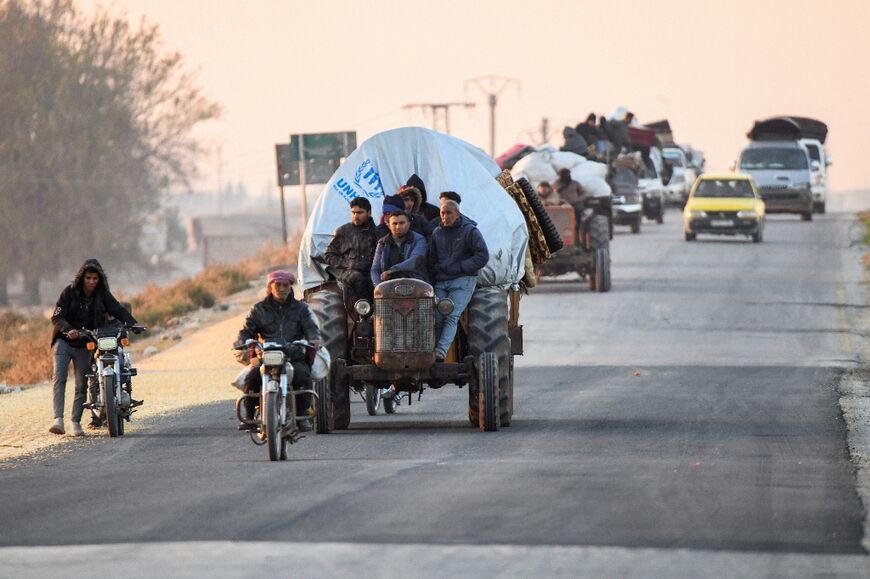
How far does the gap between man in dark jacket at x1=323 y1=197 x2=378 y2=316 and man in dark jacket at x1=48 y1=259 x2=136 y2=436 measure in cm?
223

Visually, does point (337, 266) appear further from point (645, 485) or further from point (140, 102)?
point (140, 102)

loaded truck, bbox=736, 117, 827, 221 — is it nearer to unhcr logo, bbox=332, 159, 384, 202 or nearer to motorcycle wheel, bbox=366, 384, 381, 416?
motorcycle wheel, bbox=366, 384, 381, 416

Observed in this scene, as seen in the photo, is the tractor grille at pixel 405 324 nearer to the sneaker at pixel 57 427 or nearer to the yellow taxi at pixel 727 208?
the sneaker at pixel 57 427

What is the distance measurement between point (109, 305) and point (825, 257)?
31.8 m

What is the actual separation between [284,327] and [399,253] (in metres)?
1.96

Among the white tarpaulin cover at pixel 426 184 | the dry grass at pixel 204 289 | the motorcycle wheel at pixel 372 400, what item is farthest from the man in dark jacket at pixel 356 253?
the dry grass at pixel 204 289

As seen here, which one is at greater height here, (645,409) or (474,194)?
(474,194)

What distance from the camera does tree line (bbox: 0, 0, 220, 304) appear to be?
73.9m

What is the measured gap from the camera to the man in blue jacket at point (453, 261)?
16984 mm

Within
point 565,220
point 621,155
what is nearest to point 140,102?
point 621,155

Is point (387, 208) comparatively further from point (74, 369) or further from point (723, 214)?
point (723, 214)

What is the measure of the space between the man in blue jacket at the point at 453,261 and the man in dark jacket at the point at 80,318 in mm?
3099

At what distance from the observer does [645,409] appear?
19.7 m

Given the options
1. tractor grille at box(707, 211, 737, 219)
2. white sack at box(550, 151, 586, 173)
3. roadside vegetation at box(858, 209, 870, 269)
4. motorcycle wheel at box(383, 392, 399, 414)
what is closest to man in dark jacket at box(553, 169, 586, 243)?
white sack at box(550, 151, 586, 173)
